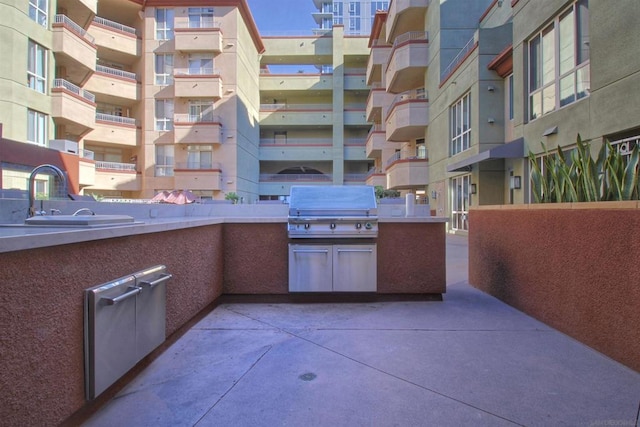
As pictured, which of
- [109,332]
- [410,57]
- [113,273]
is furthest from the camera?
[410,57]

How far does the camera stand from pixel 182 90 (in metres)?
28.4

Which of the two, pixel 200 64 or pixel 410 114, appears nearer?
pixel 410 114

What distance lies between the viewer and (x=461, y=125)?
681 inches

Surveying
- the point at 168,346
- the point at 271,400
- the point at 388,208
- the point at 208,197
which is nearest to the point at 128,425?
the point at 271,400

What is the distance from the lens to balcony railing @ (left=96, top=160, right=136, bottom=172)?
27922 millimetres

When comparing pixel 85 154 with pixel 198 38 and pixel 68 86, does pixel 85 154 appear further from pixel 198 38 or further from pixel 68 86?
pixel 198 38

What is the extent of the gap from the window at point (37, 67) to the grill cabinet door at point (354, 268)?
70.9 ft

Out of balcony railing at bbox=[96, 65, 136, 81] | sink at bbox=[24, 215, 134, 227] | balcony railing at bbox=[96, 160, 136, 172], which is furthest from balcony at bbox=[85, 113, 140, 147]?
sink at bbox=[24, 215, 134, 227]

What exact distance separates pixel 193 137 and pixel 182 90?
147 inches

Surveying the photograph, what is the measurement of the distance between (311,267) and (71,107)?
22.3m

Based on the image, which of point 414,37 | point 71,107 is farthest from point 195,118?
point 414,37

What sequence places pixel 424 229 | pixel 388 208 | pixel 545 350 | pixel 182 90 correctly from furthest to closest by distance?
1. pixel 182 90
2. pixel 388 208
3. pixel 424 229
4. pixel 545 350

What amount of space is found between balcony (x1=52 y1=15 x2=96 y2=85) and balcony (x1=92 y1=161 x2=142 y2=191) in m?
6.60

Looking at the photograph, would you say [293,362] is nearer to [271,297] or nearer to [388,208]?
[271,297]
